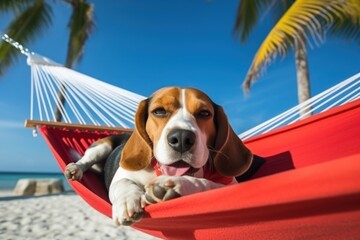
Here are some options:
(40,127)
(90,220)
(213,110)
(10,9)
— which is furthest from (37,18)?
(213,110)

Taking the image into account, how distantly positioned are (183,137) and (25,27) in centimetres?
1070

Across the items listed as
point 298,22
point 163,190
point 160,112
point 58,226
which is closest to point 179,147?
A: point 160,112

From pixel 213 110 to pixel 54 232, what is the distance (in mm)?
3777

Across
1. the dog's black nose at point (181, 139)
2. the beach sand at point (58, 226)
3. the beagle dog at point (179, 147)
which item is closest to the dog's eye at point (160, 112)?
the beagle dog at point (179, 147)

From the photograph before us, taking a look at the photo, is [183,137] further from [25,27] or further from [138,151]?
[25,27]

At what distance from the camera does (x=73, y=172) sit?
2207mm

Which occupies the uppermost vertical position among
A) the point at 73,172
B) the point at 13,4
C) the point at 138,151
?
the point at 13,4

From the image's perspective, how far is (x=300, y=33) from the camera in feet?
20.5

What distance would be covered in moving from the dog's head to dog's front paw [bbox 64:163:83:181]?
0.54 metres

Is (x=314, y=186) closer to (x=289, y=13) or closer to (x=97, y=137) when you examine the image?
(x=97, y=137)

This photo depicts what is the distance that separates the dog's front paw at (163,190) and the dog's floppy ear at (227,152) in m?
0.54

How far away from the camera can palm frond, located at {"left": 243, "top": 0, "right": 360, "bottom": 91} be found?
19.3 feet

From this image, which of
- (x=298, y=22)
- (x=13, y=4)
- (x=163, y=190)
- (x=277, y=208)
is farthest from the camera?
(x=13, y=4)

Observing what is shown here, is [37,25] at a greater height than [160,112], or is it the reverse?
[37,25]
